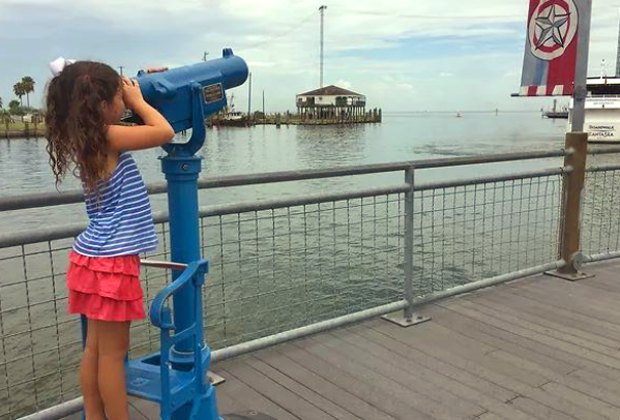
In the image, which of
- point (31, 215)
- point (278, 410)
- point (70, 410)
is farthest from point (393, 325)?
point (31, 215)

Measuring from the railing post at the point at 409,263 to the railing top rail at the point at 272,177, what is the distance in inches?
4.3

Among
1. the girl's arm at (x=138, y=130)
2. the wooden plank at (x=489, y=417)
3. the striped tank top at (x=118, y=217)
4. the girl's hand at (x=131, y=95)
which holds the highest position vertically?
the girl's hand at (x=131, y=95)

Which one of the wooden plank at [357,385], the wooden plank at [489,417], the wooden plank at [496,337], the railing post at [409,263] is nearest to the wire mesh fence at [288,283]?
the railing post at [409,263]

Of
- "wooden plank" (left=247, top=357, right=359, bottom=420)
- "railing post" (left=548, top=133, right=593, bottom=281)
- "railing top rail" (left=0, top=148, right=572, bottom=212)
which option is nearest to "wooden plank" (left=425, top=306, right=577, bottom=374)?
"railing top rail" (left=0, top=148, right=572, bottom=212)

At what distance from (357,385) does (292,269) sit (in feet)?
15.2

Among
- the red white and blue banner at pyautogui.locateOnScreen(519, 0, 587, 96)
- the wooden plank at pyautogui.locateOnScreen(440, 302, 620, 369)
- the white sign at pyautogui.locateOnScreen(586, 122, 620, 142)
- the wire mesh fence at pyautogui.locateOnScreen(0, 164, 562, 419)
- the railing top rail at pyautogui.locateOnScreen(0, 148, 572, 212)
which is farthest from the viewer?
the white sign at pyautogui.locateOnScreen(586, 122, 620, 142)

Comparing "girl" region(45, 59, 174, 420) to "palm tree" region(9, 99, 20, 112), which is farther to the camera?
"palm tree" region(9, 99, 20, 112)

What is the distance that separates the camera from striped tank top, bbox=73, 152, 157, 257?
77.4 inches

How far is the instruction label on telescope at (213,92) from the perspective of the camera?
208 centimetres

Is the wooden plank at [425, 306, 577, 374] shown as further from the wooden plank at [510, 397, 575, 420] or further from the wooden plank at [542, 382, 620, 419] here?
the wooden plank at [510, 397, 575, 420]

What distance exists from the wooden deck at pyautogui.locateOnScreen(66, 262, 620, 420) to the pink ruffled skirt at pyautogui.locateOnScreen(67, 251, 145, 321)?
3.40 feet

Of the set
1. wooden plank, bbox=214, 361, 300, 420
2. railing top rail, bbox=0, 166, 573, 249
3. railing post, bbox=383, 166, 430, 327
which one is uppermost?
railing top rail, bbox=0, 166, 573, 249

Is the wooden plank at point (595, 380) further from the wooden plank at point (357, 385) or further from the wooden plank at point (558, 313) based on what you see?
the wooden plank at point (357, 385)

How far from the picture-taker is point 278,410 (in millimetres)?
2854
